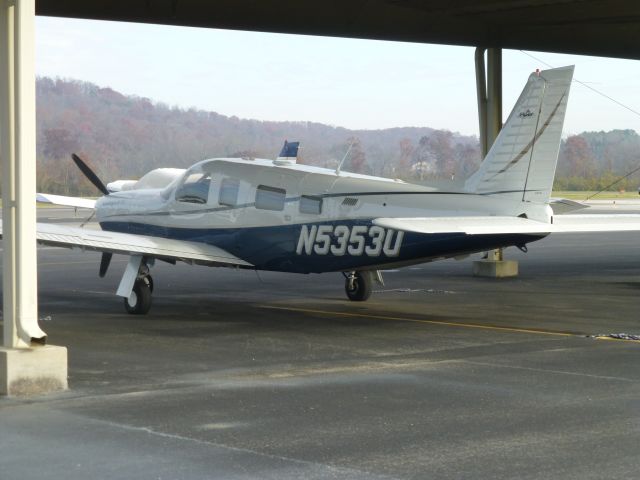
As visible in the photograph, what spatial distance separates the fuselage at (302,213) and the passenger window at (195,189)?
0.02 metres

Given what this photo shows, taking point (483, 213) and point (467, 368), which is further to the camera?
point (483, 213)

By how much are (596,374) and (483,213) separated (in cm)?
485

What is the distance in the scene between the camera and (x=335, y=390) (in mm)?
10773

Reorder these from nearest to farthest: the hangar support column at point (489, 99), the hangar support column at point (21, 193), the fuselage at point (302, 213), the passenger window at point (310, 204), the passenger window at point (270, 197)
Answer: the hangar support column at point (21, 193), the fuselage at point (302, 213), the passenger window at point (310, 204), the passenger window at point (270, 197), the hangar support column at point (489, 99)

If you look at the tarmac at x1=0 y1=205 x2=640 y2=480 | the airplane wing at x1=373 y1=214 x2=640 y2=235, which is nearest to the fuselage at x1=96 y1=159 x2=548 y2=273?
the airplane wing at x1=373 y1=214 x2=640 y2=235

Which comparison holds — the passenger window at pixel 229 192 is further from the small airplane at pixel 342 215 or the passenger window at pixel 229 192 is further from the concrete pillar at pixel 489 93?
the concrete pillar at pixel 489 93

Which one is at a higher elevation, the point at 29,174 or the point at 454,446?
the point at 29,174

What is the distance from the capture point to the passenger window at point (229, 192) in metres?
18.4

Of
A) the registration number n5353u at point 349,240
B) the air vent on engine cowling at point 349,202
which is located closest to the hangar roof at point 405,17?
the registration number n5353u at point 349,240

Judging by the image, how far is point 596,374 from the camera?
1170cm

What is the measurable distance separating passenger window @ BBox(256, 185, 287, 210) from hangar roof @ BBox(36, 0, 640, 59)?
18.6 ft

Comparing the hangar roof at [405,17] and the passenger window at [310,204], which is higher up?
the hangar roof at [405,17]

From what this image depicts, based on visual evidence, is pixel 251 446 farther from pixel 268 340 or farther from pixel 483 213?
pixel 483 213

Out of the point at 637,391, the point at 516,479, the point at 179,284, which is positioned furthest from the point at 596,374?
the point at 179,284
